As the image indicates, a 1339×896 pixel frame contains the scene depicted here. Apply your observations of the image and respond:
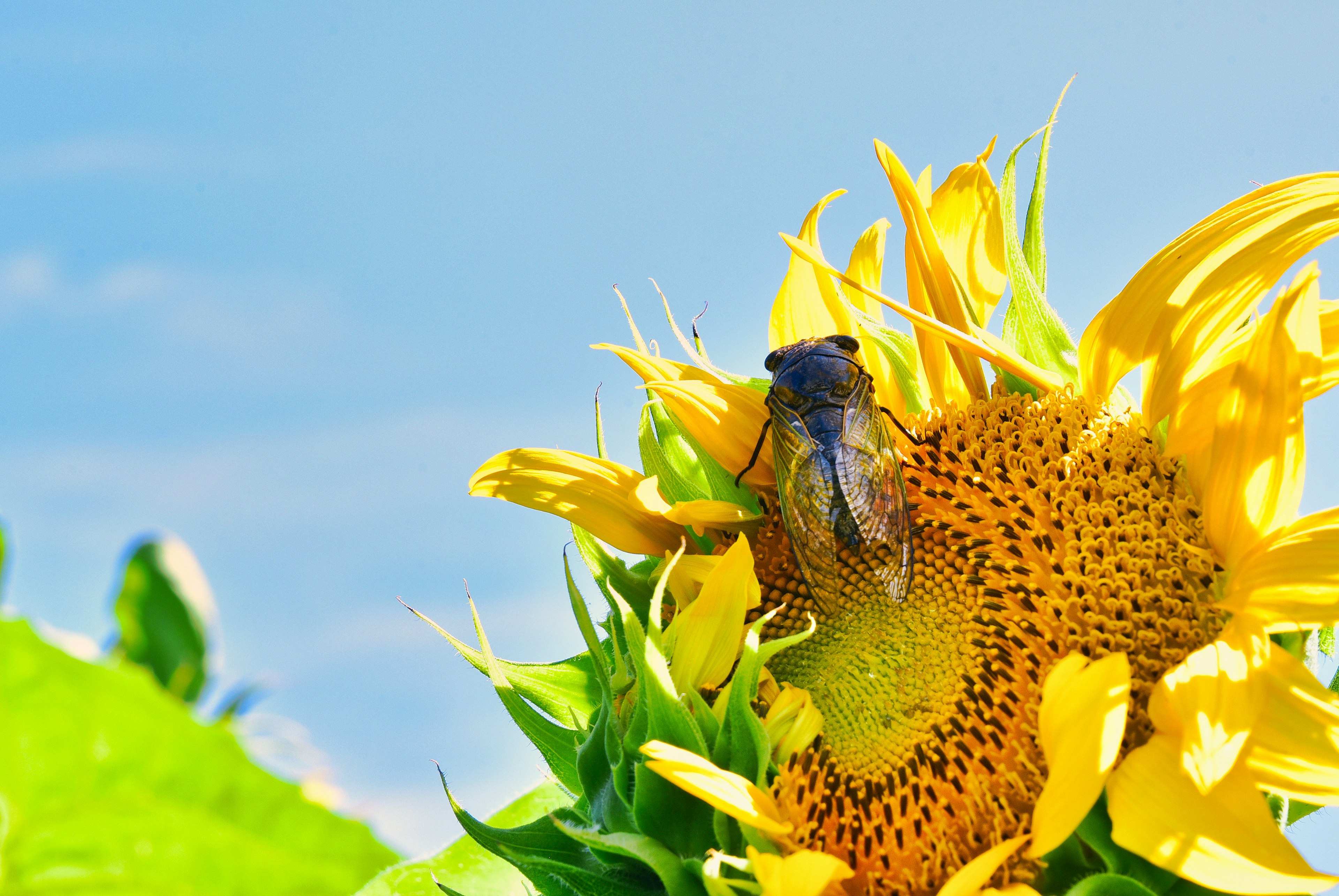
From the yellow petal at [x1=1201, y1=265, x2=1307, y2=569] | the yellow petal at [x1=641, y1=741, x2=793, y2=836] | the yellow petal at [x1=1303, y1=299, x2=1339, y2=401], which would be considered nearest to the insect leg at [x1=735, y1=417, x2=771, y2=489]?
the yellow petal at [x1=641, y1=741, x2=793, y2=836]

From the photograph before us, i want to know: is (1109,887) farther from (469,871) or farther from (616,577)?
(469,871)

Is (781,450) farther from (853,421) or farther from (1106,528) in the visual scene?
(1106,528)

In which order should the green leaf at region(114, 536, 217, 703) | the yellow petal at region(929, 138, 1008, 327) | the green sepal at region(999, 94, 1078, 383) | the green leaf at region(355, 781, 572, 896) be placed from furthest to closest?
the green leaf at region(114, 536, 217, 703) → the green leaf at region(355, 781, 572, 896) → the yellow petal at region(929, 138, 1008, 327) → the green sepal at region(999, 94, 1078, 383)

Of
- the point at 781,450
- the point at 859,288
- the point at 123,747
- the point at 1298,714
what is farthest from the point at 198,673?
the point at 1298,714

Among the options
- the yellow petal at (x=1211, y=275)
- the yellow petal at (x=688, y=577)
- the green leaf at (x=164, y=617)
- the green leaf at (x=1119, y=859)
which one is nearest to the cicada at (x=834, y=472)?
the yellow petal at (x=688, y=577)

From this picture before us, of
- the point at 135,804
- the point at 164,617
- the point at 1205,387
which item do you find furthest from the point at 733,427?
the point at 164,617

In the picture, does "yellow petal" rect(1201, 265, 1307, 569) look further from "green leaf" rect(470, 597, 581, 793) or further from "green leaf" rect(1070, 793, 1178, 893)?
"green leaf" rect(470, 597, 581, 793)
